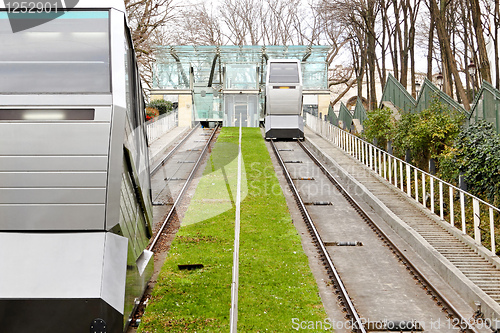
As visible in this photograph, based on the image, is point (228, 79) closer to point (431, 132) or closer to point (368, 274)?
point (431, 132)

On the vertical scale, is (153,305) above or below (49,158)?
below

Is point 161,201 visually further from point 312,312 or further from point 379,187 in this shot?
point 312,312

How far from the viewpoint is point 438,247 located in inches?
560

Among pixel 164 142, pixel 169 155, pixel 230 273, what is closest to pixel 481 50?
pixel 169 155

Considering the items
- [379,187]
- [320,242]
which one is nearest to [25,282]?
[320,242]

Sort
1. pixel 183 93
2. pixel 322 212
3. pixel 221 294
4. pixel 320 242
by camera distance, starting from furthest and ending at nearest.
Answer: pixel 183 93 → pixel 322 212 → pixel 320 242 → pixel 221 294

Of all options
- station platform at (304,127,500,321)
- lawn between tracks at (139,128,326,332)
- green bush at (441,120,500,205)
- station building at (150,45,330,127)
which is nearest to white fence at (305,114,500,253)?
station platform at (304,127,500,321)

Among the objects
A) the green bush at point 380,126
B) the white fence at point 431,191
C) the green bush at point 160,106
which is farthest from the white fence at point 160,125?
the green bush at point 380,126

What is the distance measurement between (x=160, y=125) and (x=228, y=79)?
16297mm

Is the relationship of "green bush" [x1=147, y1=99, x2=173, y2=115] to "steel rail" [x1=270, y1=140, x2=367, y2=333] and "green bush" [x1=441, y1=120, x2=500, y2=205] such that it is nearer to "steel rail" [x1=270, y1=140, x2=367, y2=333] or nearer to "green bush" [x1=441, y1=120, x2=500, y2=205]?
"steel rail" [x1=270, y1=140, x2=367, y2=333]

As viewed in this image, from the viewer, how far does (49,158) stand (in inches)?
274

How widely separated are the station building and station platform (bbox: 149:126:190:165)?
700cm

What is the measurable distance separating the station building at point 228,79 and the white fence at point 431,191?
13057 mm

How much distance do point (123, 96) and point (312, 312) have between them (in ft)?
17.9
